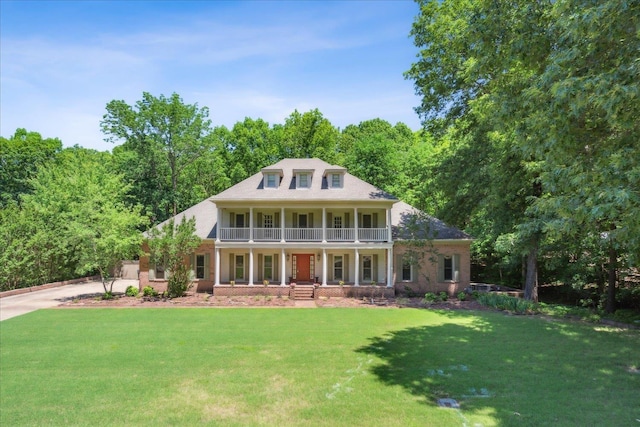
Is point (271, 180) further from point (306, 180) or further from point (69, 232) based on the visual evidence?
point (69, 232)

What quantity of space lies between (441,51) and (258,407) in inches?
776

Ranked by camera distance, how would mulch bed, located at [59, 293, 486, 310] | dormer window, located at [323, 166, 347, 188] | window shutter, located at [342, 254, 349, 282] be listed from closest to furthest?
mulch bed, located at [59, 293, 486, 310] < dormer window, located at [323, 166, 347, 188] < window shutter, located at [342, 254, 349, 282]

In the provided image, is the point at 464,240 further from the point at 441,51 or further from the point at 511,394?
the point at 511,394

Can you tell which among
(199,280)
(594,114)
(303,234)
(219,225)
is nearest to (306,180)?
(303,234)

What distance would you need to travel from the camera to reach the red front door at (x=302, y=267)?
24422 mm

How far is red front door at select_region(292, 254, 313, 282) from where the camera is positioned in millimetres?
24422

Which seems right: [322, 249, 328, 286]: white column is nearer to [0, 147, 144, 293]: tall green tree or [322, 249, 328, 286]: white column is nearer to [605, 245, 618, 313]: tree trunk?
[0, 147, 144, 293]: tall green tree

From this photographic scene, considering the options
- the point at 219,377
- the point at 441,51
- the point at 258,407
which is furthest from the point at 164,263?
the point at 441,51

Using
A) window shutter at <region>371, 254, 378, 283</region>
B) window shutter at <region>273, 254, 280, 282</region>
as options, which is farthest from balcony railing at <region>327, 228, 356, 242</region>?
window shutter at <region>273, 254, 280, 282</region>

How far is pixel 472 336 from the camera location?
1270 cm

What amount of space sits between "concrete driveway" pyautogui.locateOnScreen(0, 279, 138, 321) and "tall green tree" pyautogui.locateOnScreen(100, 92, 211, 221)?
11220mm

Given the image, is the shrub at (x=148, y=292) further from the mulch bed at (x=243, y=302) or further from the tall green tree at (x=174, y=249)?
the tall green tree at (x=174, y=249)

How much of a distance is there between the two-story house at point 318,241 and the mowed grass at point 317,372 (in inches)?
309

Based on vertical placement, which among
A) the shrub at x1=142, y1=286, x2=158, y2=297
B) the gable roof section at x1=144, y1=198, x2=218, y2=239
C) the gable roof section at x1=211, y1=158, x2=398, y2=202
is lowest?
the shrub at x1=142, y1=286, x2=158, y2=297
